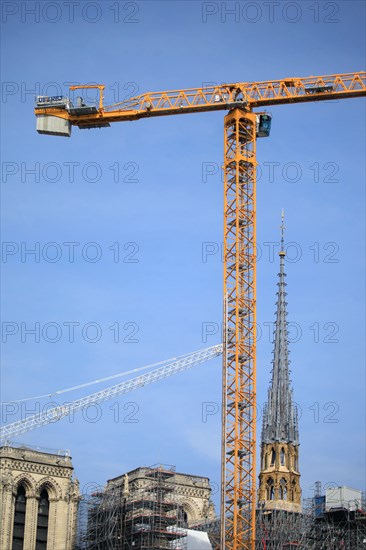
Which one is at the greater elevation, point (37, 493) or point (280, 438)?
point (280, 438)

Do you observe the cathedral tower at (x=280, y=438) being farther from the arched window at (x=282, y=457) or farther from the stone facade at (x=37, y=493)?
the stone facade at (x=37, y=493)

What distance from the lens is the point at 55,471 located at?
12938 cm

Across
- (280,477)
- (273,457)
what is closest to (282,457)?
(273,457)

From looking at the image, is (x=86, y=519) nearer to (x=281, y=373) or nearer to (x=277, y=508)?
(x=277, y=508)

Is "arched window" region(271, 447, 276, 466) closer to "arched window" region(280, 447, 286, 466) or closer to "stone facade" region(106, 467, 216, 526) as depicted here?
"arched window" region(280, 447, 286, 466)

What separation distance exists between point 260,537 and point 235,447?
3096 centimetres

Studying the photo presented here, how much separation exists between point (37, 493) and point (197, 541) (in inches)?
681

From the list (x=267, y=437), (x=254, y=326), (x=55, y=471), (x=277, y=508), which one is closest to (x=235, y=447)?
(x=254, y=326)

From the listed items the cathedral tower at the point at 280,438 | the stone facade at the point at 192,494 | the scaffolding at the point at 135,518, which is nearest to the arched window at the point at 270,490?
the cathedral tower at the point at 280,438

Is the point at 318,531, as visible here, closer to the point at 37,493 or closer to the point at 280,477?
the point at 280,477

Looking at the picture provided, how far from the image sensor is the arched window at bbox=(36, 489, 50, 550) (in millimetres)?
127250

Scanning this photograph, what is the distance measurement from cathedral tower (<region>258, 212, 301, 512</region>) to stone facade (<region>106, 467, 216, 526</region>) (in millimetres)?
9339

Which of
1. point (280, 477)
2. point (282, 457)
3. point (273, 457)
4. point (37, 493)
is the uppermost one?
point (273, 457)

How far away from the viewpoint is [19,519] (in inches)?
4963
